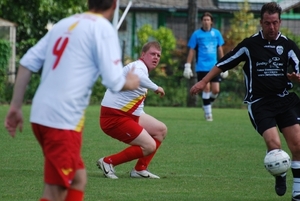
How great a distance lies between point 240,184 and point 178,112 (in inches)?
447

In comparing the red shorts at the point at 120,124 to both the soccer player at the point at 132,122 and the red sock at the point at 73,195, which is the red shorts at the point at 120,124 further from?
the red sock at the point at 73,195

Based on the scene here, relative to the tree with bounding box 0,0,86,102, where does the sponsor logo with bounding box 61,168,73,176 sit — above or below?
above

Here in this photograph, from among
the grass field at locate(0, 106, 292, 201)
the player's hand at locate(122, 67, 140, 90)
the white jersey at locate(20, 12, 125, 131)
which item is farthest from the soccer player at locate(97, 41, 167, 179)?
the white jersey at locate(20, 12, 125, 131)

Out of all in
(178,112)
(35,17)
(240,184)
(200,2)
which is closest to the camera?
(240,184)

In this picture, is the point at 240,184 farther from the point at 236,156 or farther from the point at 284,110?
the point at 236,156

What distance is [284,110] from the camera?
26.3 feet

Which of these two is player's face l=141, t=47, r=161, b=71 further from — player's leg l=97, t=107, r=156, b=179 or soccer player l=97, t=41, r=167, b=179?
player's leg l=97, t=107, r=156, b=179

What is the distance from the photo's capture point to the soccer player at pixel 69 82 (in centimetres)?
523

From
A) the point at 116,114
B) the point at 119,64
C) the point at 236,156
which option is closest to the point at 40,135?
Result: the point at 119,64

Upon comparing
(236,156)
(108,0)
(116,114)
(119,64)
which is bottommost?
(236,156)

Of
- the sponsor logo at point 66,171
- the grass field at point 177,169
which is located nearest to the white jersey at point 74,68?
the sponsor logo at point 66,171

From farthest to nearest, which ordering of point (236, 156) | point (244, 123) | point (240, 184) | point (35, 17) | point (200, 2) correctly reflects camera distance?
point (200, 2) → point (35, 17) → point (244, 123) → point (236, 156) → point (240, 184)

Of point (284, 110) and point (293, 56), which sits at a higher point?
point (293, 56)

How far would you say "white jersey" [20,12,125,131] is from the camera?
523cm
